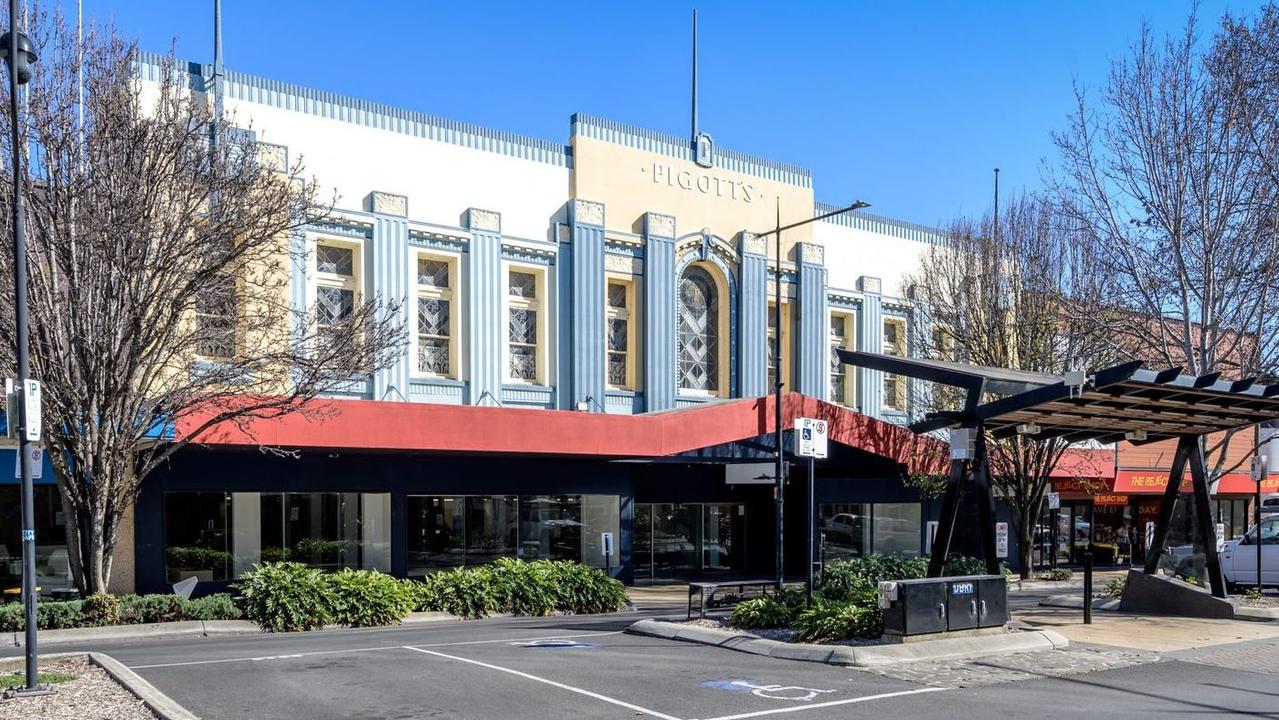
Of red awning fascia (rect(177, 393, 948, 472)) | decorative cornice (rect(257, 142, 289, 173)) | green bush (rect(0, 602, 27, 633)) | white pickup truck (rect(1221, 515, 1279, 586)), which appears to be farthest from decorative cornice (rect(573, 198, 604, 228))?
white pickup truck (rect(1221, 515, 1279, 586))

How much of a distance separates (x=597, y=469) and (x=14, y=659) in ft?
53.1

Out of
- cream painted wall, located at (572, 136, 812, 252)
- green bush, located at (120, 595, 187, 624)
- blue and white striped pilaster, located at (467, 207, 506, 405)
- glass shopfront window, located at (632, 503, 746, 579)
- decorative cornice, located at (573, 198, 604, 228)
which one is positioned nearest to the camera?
green bush, located at (120, 595, 187, 624)

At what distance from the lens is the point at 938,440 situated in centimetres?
2983

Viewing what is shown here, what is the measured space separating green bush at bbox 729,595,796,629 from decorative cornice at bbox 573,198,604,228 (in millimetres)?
14578

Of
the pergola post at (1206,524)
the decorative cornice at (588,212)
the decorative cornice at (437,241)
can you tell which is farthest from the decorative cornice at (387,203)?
the pergola post at (1206,524)

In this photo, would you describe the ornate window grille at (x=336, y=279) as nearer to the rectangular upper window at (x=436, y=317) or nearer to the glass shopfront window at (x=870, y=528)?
the rectangular upper window at (x=436, y=317)

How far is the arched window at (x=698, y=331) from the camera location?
3108 centimetres

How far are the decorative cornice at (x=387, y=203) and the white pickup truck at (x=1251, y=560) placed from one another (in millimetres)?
19428

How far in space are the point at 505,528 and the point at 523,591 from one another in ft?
19.3

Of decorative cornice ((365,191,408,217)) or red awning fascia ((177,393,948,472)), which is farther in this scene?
decorative cornice ((365,191,408,217))

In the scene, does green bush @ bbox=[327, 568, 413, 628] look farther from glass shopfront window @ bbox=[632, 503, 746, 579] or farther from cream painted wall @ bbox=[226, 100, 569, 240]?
glass shopfront window @ bbox=[632, 503, 746, 579]

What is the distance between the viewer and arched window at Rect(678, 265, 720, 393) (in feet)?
102

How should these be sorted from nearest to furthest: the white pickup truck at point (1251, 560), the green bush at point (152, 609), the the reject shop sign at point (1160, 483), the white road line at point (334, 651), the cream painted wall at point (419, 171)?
the white road line at point (334, 651), the green bush at point (152, 609), the white pickup truck at point (1251, 560), the cream painted wall at point (419, 171), the the reject shop sign at point (1160, 483)

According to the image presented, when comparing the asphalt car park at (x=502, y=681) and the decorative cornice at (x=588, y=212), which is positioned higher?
the decorative cornice at (x=588, y=212)
